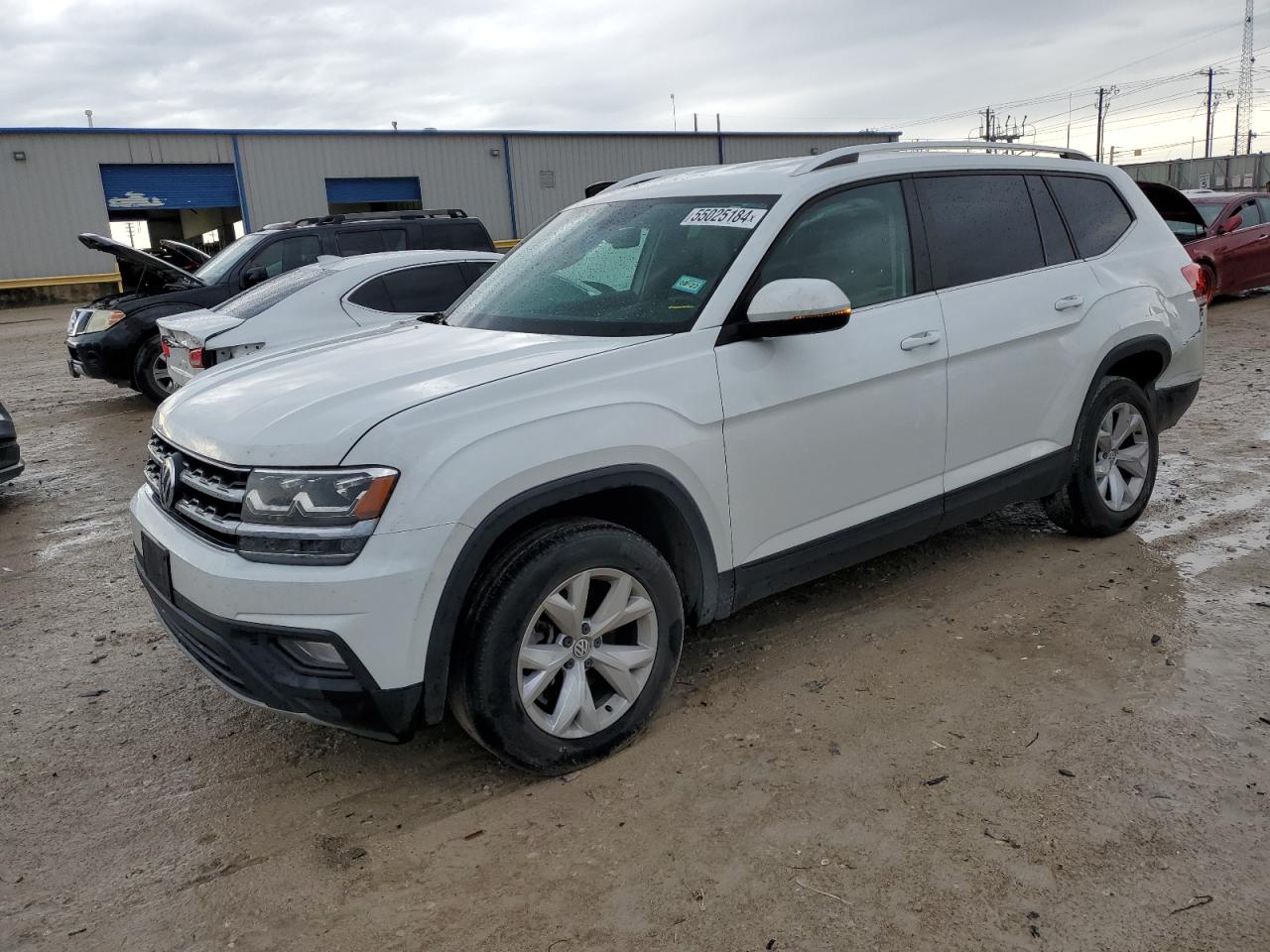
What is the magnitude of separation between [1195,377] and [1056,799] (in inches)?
126

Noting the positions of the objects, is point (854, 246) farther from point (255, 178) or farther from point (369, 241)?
point (255, 178)

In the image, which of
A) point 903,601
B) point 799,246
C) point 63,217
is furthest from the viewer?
point 63,217

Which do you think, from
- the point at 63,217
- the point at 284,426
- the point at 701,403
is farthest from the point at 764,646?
the point at 63,217

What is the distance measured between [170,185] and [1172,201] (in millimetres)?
27768

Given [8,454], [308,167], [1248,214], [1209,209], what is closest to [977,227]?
[8,454]

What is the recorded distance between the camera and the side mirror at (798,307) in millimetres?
3305

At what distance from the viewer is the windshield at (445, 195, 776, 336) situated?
3.58 m

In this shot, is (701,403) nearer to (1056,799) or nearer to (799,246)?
(799,246)

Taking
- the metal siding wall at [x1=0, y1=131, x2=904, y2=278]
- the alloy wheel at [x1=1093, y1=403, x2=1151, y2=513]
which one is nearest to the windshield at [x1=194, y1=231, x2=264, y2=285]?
the alloy wheel at [x1=1093, y1=403, x2=1151, y2=513]

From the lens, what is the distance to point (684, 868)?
8.91ft

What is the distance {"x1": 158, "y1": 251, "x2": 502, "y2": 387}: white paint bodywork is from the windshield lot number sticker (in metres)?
4.07

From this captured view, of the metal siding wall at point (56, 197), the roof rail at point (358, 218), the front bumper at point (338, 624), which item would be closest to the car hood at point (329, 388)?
the front bumper at point (338, 624)

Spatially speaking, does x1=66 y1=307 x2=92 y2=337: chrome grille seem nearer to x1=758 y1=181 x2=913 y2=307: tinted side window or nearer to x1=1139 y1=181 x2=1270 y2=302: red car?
x1=758 y1=181 x2=913 y2=307: tinted side window

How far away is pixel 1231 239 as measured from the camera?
1354 cm
